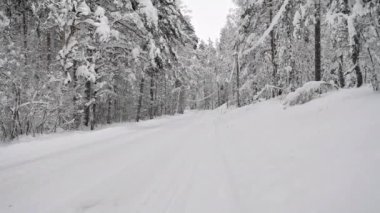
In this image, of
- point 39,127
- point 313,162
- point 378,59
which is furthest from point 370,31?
point 39,127

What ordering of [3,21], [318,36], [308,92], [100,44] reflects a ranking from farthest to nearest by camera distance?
[100,44] < [3,21] < [318,36] < [308,92]

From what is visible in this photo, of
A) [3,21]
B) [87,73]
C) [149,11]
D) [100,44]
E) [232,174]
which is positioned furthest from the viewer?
[100,44]

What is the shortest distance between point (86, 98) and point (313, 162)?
1433 cm

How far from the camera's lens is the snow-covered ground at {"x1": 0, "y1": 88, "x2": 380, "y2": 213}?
352 centimetres

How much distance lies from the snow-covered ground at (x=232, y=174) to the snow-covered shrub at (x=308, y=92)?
214cm

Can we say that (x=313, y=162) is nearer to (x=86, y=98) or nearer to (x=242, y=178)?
(x=242, y=178)

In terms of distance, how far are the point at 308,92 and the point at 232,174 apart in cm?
614

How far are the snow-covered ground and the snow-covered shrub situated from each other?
2139 millimetres

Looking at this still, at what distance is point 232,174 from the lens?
16.9 feet

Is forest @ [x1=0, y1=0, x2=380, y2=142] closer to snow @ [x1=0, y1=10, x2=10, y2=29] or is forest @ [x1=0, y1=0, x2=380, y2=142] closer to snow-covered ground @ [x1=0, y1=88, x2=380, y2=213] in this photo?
snow @ [x1=0, y1=10, x2=10, y2=29]

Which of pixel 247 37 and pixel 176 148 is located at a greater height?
pixel 247 37

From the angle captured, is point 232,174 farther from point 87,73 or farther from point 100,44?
point 100,44

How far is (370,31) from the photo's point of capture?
795 centimetres

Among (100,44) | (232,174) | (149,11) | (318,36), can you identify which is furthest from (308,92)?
(100,44)
